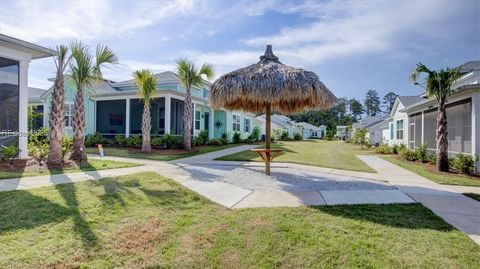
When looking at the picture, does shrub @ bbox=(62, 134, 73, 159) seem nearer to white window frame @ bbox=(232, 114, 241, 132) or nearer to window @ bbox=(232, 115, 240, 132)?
white window frame @ bbox=(232, 114, 241, 132)

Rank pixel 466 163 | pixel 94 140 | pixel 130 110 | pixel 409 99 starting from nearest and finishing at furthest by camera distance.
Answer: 1. pixel 466 163
2. pixel 94 140
3. pixel 409 99
4. pixel 130 110

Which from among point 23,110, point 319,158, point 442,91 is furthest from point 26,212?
point 442,91

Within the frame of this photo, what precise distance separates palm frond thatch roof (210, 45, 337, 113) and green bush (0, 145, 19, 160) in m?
6.60

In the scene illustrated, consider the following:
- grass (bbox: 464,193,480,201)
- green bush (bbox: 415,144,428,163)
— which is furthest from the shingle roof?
grass (bbox: 464,193,480,201)

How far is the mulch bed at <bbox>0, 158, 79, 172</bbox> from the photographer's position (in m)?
8.42

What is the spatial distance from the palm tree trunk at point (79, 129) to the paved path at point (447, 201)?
1124cm

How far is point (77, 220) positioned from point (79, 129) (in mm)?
8204

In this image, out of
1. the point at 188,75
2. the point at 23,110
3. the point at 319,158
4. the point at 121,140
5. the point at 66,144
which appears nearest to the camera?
the point at 23,110

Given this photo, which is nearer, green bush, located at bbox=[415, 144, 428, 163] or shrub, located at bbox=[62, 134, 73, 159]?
shrub, located at bbox=[62, 134, 73, 159]

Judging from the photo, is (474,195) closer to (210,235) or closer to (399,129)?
(210,235)

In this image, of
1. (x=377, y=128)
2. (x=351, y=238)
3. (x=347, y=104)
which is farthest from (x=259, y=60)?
(x=347, y=104)

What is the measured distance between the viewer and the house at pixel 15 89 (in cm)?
999

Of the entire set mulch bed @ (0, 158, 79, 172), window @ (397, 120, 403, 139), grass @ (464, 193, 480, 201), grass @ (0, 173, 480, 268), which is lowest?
grass @ (0, 173, 480, 268)

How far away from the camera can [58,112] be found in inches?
376
